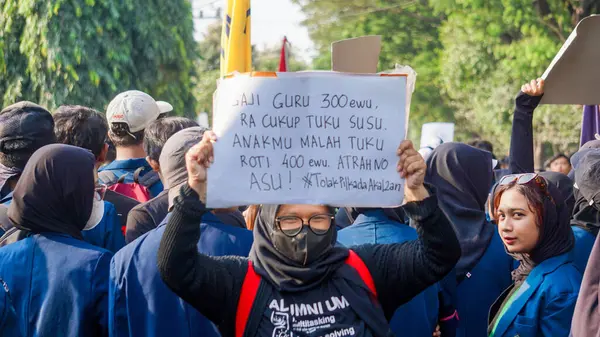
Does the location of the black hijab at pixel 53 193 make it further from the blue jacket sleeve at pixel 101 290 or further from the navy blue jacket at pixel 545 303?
the navy blue jacket at pixel 545 303

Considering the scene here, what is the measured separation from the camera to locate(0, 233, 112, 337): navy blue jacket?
152 inches

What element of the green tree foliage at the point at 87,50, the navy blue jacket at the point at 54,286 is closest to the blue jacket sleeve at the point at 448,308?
the navy blue jacket at the point at 54,286

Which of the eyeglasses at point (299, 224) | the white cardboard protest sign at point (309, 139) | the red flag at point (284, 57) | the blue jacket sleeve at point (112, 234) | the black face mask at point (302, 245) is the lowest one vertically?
the blue jacket sleeve at point (112, 234)

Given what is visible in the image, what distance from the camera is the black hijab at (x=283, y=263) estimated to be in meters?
3.18

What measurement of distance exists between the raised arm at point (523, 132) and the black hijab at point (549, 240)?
2.37 ft

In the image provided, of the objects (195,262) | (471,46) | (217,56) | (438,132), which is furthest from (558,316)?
(217,56)

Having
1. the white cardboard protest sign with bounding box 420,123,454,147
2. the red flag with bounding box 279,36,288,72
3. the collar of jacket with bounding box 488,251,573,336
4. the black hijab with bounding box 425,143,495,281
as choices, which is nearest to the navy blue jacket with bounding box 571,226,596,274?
the black hijab with bounding box 425,143,495,281

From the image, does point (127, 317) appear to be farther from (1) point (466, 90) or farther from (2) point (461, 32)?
(1) point (466, 90)

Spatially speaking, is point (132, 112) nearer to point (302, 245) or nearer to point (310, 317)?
point (302, 245)

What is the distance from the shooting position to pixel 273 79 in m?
3.18

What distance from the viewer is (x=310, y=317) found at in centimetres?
314

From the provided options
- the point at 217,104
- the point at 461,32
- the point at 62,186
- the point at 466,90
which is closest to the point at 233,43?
the point at 62,186

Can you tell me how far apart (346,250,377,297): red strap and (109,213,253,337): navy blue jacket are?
79 cm

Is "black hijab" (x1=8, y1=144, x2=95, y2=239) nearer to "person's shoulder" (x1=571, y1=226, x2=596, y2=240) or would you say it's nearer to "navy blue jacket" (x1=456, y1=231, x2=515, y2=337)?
"navy blue jacket" (x1=456, y1=231, x2=515, y2=337)
